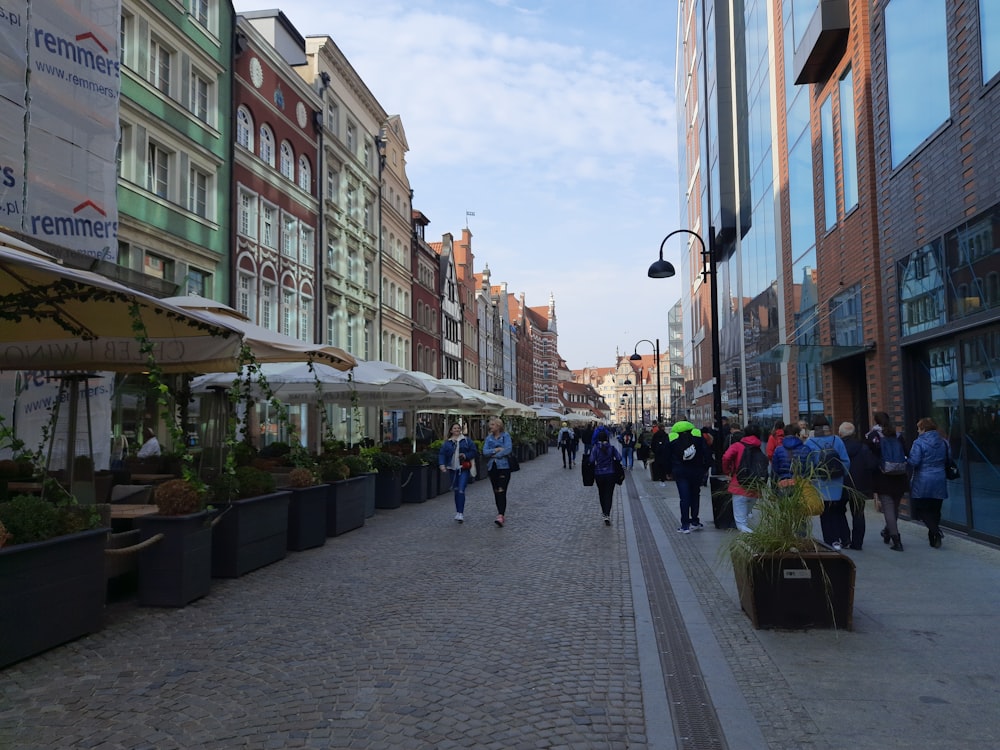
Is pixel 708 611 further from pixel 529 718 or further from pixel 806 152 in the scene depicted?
pixel 806 152

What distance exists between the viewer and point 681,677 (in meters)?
5.19

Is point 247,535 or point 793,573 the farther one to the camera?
point 247,535

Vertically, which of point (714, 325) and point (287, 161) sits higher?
point (287, 161)

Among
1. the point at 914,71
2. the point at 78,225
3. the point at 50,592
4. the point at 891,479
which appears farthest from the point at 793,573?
the point at 78,225

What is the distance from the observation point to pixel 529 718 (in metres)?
4.43

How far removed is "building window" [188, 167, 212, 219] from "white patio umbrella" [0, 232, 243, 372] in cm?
1326

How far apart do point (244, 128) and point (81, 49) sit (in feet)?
36.5

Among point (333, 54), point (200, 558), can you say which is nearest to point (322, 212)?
point (333, 54)

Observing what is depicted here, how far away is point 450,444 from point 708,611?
7855 mm

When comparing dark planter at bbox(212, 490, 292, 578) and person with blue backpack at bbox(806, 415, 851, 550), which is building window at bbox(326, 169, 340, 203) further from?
person with blue backpack at bbox(806, 415, 851, 550)

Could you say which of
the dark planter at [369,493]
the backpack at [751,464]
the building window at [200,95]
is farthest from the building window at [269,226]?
the backpack at [751,464]

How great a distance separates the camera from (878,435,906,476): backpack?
992 centimetres

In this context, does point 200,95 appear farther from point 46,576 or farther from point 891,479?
point 891,479

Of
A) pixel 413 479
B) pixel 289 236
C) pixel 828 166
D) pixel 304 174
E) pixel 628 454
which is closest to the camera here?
pixel 828 166
